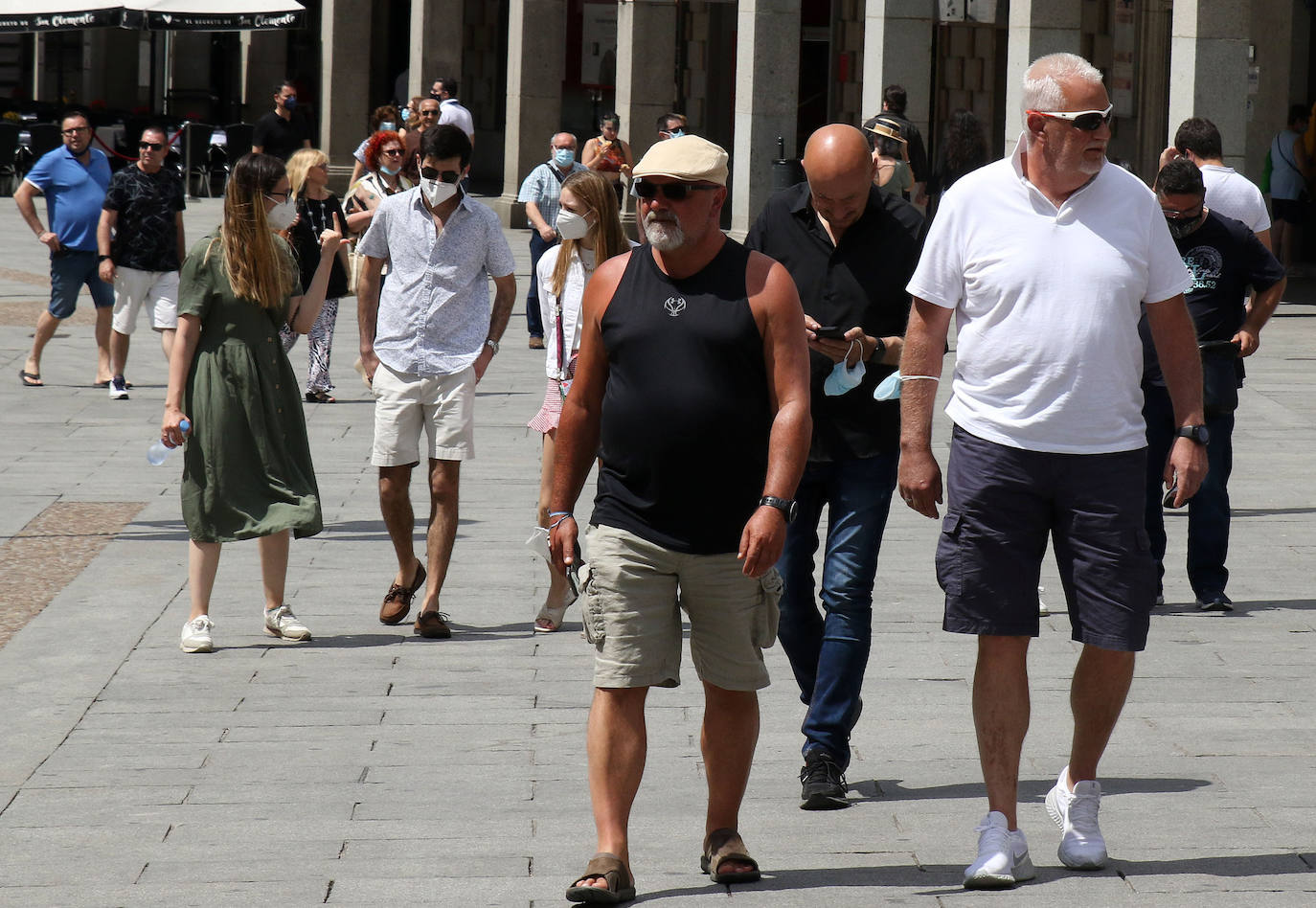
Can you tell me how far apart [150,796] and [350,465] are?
18.1 ft

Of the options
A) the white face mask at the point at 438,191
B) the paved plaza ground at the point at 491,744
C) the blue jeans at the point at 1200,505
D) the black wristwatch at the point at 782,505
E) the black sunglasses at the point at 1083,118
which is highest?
the black sunglasses at the point at 1083,118

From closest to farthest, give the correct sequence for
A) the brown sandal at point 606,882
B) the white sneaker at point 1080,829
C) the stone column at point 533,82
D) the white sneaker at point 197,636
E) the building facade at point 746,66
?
the brown sandal at point 606,882, the white sneaker at point 1080,829, the white sneaker at point 197,636, the building facade at point 746,66, the stone column at point 533,82

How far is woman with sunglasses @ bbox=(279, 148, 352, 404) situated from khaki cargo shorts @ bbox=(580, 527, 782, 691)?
14.1ft

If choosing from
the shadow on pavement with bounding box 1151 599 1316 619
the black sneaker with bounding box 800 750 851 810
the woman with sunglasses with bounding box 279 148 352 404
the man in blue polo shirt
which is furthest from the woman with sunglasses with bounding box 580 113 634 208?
the black sneaker with bounding box 800 750 851 810

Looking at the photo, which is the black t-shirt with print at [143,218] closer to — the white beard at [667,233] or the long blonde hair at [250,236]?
the long blonde hair at [250,236]

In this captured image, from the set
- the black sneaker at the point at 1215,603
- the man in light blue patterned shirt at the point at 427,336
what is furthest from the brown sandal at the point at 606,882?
the black sneaker at the point at 1215,603

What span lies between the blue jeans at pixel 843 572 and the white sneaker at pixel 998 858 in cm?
72

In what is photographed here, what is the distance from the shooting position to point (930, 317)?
4684mm

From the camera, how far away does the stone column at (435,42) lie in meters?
28.4

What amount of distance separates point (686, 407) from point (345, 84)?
89.0 ft

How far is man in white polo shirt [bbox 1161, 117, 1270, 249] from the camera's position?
27.6 ft

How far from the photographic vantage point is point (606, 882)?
4.32 metres

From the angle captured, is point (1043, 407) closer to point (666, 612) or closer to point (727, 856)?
point (666, 612)

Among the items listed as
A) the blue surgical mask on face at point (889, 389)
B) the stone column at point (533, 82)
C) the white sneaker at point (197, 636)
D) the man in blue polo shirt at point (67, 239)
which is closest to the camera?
the blue surgical mask on face at point (889, 389)
